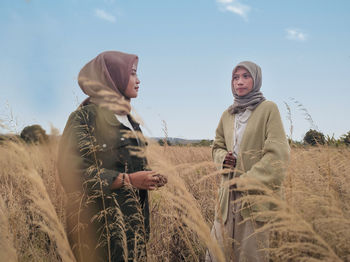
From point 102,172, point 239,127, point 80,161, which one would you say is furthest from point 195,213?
point 239,127

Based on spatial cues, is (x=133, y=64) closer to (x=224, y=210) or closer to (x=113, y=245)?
(x=113, y=245)

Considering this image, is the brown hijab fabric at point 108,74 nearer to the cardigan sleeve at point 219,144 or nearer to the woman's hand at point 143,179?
the woman's hand at point 143,179

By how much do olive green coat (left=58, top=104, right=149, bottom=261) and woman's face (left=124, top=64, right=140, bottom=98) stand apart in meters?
0.21

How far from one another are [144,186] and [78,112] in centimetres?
64

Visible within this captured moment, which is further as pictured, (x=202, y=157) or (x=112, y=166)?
(x=202, y=157)

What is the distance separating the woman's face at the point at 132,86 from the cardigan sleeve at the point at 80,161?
1.17 ft

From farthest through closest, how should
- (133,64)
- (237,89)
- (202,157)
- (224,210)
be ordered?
(202,157)
(237,89)
(224,210)
(133,64)

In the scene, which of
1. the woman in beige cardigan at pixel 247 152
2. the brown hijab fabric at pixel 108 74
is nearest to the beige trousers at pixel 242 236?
the woman in beige cardigan at pixel 247 152

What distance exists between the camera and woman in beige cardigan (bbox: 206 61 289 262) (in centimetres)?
211

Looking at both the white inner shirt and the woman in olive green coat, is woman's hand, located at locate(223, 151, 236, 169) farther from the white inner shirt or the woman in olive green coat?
the woman in olive green coat

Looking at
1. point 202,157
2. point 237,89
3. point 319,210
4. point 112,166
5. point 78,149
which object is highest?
point 237,89

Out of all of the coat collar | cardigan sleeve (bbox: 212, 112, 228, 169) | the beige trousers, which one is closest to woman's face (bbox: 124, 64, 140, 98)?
the coat collar

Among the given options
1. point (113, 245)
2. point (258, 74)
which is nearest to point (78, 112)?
point (113, 245)

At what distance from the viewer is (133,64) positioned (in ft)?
6.44
